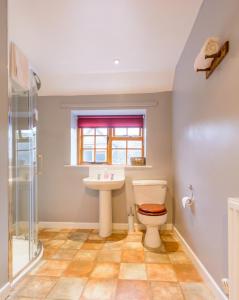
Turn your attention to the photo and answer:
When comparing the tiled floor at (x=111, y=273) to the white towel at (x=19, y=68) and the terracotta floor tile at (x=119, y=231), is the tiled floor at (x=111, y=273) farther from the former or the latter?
the white towel at (x=19, y=68)

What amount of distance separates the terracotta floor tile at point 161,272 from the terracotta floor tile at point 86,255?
0.61 meters

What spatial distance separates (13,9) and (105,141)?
2.14 metres

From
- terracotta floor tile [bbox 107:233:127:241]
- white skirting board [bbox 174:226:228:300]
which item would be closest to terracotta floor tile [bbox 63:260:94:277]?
terracotta floor tile [bbox 107:233:127:241]

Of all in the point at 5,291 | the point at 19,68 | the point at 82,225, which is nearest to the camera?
the point at 5,291

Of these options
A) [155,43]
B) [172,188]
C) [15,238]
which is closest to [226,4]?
[155,43]

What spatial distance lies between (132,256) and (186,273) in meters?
0.59

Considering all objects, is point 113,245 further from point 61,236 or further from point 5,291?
point 5,291

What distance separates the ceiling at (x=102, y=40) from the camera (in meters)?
1.74

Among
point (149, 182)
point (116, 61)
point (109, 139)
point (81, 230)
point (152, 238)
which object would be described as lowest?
point (81, 230)

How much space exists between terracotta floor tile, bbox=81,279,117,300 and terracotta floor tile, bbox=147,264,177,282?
0.36 meters

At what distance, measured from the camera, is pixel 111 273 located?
1.89 metres

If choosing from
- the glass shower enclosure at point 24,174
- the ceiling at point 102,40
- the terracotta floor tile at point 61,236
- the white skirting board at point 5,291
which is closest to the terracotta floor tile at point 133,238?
the terracotta floor tile at point 61,236

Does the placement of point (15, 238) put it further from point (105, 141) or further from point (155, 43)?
point (155, 43)

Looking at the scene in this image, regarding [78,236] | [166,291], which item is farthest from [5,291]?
[78,236]
